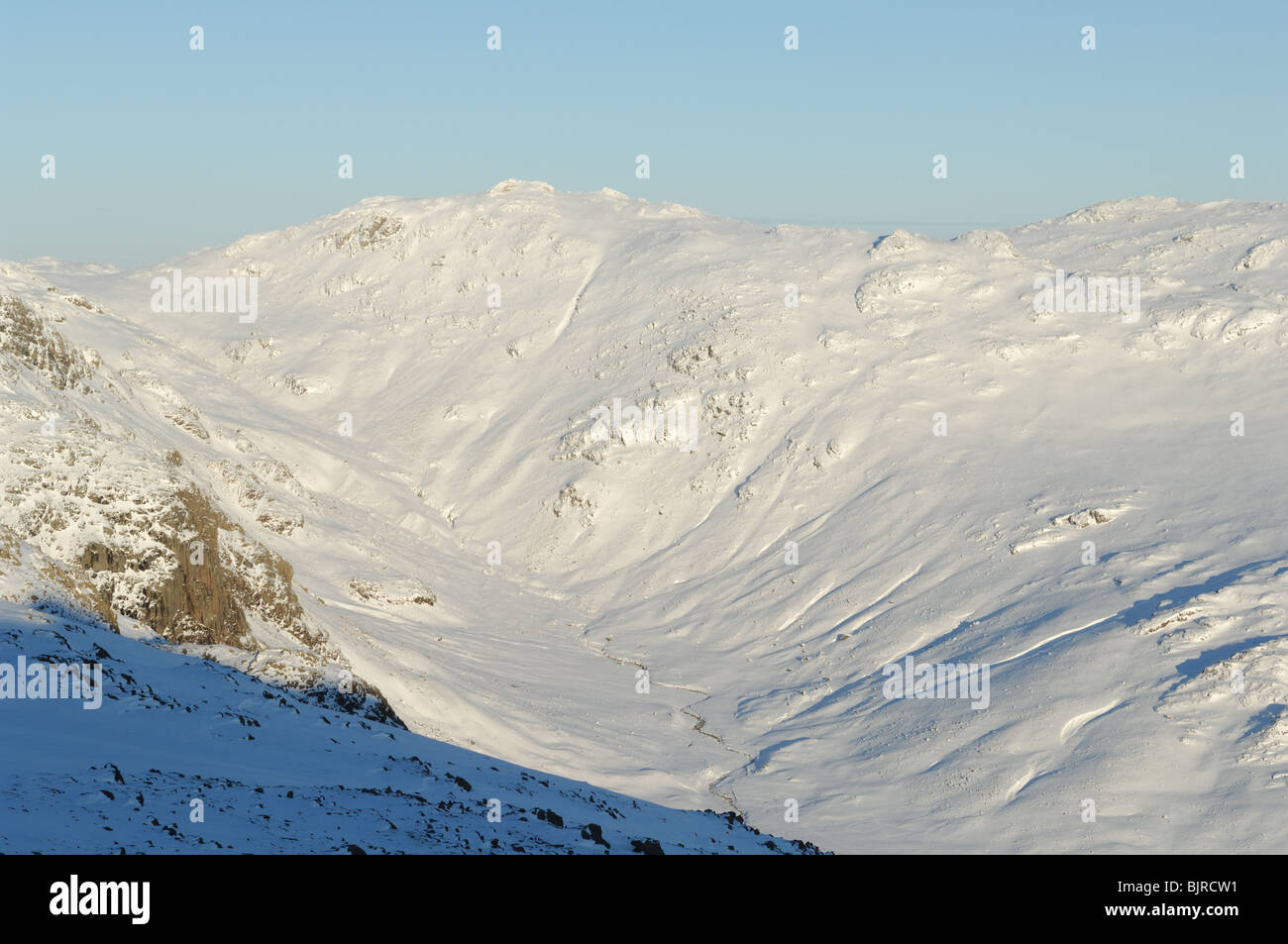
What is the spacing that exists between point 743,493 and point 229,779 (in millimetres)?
71136

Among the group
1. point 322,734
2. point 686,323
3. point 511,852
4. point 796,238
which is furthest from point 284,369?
point 511,852

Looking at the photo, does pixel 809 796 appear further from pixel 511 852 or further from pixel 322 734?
pixel 511 852

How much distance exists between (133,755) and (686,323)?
302ft

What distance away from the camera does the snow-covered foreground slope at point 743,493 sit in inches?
Result: 2106

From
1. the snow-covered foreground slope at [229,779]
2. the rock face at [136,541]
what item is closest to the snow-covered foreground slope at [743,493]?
the rock face at [136,541]

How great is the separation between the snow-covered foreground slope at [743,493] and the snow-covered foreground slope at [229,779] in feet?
21.1

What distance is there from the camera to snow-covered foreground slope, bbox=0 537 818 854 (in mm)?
21484

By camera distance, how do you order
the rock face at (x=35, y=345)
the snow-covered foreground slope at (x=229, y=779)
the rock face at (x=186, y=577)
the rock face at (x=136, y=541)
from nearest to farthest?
1. the snow-covered foreground slope at (x=229, y=779)
2. the rock face at (x=136, y=541)
3. the rock face at (x=186, y=577)
4. the rock face at (x=35, y=345)

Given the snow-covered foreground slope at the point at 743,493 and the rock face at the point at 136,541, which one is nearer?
the rock face at the point at 136,541

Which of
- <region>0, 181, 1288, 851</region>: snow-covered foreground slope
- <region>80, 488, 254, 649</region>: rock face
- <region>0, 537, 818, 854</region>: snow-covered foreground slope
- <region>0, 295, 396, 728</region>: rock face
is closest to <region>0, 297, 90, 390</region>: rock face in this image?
<region>0, 295, 396, 728</region>: rock face

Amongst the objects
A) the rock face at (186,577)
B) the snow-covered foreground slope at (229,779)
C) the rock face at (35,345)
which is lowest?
the snow-covered foreground slope at (229,779)

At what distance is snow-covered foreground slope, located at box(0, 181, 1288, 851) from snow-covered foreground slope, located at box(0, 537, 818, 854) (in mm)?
6428

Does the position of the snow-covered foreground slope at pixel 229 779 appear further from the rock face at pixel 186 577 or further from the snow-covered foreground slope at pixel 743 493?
the snow-covered foreground slope at pixel 743 493

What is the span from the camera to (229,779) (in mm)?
26297
